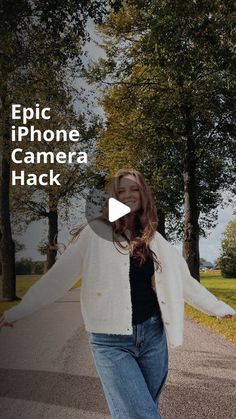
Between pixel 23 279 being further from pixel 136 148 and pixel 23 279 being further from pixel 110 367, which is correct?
pixel 110 367

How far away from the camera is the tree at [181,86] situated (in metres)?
16.0

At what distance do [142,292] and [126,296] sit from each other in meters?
0.13

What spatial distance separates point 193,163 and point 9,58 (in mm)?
8250

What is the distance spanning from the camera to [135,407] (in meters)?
3.48

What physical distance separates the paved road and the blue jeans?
2107mm

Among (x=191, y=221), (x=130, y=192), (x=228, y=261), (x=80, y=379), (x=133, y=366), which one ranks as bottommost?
(x=228, y=261)

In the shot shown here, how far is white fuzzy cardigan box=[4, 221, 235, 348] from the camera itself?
359 cm

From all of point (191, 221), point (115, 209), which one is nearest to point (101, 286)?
point (115, 209)

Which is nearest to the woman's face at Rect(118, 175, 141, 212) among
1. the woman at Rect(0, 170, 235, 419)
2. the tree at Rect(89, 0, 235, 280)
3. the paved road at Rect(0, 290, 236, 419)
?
the woman at Rect(0, 170, 235, 419)

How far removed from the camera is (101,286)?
364cm

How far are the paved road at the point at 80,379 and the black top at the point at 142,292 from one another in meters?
2.28

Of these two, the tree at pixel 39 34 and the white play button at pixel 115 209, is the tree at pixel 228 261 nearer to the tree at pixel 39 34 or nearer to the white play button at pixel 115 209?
the tree at pixel 39 34

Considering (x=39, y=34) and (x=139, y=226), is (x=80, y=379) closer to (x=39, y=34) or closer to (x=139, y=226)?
(x=139, y=226)

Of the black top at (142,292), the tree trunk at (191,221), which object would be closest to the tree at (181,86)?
the tree trunk at (191,221)
